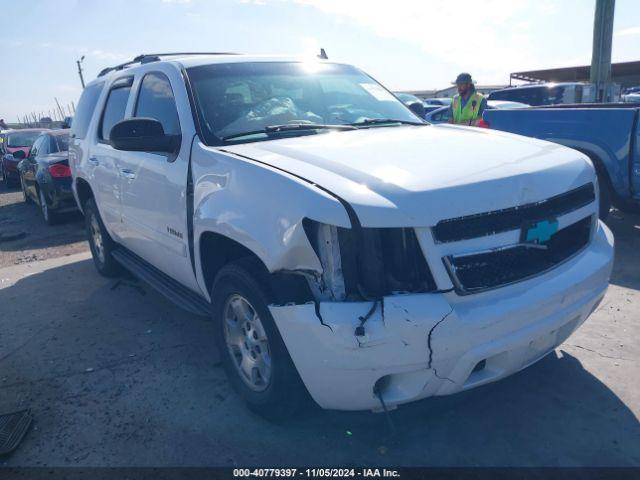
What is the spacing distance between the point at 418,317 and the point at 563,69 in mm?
35134

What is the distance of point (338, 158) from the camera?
2654mm

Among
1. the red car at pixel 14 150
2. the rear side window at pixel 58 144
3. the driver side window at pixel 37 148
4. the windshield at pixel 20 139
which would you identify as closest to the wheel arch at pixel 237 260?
the rear side window at pixel 58 144

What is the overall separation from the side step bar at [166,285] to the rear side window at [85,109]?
1.41 m

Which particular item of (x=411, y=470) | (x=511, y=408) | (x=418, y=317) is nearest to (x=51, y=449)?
(x=411, y=470)

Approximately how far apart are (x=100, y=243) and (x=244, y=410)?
3294 millimetres

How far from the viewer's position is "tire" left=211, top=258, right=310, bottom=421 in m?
2.55

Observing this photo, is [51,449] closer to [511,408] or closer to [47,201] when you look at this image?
[511,408]

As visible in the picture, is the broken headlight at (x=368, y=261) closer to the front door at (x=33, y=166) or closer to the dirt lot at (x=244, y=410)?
the dirt lot at (x=244, y=410)

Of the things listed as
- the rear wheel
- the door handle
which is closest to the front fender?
the door handle

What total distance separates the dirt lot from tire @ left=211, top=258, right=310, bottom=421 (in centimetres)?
20

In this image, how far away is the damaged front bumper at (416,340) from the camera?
2166 mm

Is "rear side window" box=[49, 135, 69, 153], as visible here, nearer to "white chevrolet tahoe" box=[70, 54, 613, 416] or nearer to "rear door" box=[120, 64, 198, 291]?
"rear door" box=[120, 64, 198, 291]

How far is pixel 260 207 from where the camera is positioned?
2.51 metres

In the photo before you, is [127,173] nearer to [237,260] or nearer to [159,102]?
[159,102]
